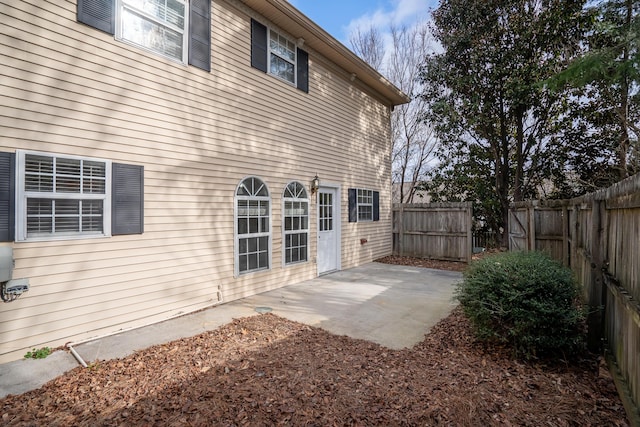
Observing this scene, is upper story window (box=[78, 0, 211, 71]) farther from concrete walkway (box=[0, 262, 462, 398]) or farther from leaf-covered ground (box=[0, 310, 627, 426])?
leaf-covered ground (box=[0, 310, 627, 426])

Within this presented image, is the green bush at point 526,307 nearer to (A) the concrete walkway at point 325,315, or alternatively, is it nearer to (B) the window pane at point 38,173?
(A) the concrete walkway at point 325,315

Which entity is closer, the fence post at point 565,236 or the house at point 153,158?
the house at point 153,158

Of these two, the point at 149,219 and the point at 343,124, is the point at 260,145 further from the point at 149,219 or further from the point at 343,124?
the point at 343,124

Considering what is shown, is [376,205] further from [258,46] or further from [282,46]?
[258,46]

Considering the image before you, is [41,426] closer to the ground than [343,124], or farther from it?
closer to the ground

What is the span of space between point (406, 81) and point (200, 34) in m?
12.6

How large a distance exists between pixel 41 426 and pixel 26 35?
387 centimetres

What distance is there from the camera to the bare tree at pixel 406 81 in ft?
51.2

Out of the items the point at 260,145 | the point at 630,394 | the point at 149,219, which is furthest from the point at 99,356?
the point at 630,394

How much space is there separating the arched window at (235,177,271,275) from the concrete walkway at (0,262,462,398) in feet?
2.14

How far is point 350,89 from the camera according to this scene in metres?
9.18

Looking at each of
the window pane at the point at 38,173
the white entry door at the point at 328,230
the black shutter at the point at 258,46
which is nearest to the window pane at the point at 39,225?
the window pane at the point at 38,173

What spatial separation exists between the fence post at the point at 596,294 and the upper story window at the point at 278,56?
19.1 feet

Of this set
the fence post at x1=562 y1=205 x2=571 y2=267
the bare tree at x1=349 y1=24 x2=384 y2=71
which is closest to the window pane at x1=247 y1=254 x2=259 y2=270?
the fence post at x1=562 y1=205 x2=571 y2=267
